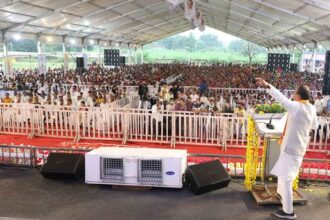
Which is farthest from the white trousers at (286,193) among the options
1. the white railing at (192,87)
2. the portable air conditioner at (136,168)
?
the white railing at (192,87)

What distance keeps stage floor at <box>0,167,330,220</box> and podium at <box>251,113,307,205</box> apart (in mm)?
114

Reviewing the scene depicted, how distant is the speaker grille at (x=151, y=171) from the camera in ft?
17.3

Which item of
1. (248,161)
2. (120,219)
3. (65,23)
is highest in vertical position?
(65,23)

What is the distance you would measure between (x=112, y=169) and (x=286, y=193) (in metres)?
2.64

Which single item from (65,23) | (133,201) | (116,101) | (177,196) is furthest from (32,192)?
(65,23)

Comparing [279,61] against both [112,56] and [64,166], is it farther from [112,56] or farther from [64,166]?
[64,166]

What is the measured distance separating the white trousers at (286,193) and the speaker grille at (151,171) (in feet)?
5.97

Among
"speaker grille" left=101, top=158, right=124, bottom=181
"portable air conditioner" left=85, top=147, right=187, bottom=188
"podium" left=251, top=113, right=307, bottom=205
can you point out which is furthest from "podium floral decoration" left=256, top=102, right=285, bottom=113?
"speaker grille" left=101, top=158, right=124, bottom=181

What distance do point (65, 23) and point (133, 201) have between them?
60.2 feet

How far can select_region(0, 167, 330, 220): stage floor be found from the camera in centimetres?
459

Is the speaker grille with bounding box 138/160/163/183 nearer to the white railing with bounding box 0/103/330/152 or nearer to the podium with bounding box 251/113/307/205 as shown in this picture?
the podium with bounding box 251/113/307/205

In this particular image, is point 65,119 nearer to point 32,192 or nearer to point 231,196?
point 32,192

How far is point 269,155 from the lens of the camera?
5266 mm

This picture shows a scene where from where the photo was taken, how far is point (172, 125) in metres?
8.73
